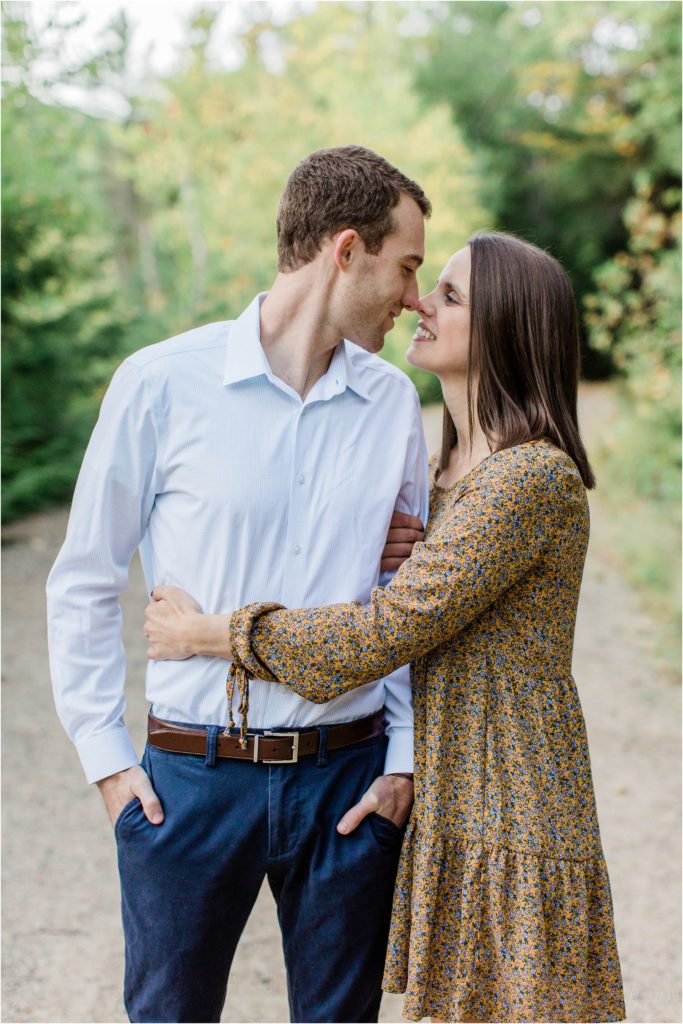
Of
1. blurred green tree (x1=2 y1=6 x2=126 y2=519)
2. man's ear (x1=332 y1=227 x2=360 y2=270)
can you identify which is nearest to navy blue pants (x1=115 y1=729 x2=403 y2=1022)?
man's ear (x1=332 y1=227 x2=360 y2=270)

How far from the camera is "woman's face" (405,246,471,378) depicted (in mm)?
2121

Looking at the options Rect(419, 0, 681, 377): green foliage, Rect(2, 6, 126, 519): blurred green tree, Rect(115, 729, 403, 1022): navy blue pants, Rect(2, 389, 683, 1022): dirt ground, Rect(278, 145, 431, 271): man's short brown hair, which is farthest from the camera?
Rect(419, 0, 681, 377): green foliage

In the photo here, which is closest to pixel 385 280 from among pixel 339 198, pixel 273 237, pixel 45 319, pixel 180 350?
pixel 339 198

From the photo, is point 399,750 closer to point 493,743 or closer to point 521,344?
point 493,743

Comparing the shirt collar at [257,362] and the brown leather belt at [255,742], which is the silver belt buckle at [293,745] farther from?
the shirt collar at [257,362]

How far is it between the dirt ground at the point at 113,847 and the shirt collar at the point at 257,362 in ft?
7.56

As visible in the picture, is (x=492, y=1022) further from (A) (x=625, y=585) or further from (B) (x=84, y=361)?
(B) (x=84, y=361)

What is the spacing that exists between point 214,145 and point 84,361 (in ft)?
14.3

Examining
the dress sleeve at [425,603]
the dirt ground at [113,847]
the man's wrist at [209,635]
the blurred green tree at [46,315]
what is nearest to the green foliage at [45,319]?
the blurred green tree at [46,315]

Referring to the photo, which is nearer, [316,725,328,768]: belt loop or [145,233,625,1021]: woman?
[145,233,625,1021]: woman

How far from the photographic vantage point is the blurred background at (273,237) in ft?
15.6

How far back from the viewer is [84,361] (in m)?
9.51

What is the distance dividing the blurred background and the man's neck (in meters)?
2.35

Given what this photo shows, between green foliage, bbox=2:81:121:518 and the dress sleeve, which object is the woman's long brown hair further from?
green foliage, bbox=2:81:121:518
